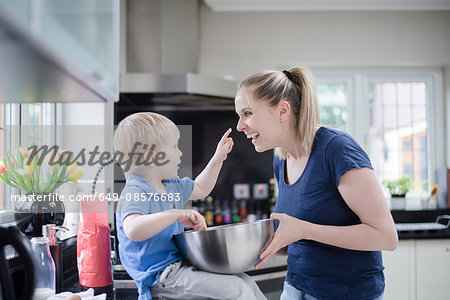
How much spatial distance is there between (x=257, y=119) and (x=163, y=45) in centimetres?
186

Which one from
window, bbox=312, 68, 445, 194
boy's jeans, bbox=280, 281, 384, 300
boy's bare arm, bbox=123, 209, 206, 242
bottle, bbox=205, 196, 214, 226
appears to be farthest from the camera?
window, bbox=312, 68, 445, 194

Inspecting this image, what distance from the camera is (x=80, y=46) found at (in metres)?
0.58

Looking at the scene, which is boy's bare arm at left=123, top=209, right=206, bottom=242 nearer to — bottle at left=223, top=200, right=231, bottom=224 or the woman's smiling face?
the woman's smiling face

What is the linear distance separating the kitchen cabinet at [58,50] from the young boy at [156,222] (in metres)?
0.10

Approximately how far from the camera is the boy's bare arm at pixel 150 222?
2.27 ft

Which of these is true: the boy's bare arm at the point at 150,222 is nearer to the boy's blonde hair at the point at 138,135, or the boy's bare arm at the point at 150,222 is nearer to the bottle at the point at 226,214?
the boy's blonde hair at the point at 138,135

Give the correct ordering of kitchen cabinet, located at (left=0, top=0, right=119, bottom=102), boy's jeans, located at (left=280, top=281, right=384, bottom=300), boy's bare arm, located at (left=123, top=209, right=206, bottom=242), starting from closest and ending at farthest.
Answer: kitchen cabinet, located at (left=0, top=0, right=119, bottom=102)
boy's bare arm, located at (left=123, top=209, right=206, bottom=242)
boy's jeans, located at (left=280, top=281, right=384, bottom=300)

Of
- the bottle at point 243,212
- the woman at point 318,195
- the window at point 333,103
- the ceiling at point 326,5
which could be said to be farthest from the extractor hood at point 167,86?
the woman at point 318,195

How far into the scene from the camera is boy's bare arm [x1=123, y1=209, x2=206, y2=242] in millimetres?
691

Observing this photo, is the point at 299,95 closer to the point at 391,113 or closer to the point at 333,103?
the point at 333,103

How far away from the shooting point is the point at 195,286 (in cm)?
73

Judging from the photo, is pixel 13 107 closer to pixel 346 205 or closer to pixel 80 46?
pixel 80 46

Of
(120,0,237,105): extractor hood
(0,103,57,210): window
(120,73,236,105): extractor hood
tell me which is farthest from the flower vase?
(120,0,237,105): extractor hood

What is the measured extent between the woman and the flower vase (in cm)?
58
